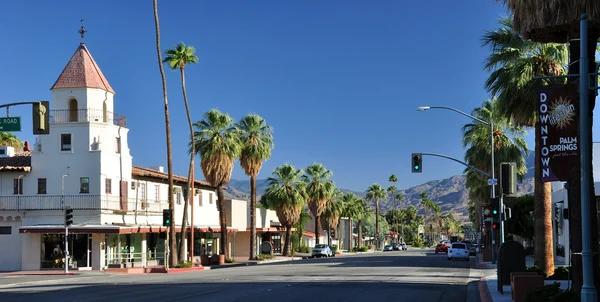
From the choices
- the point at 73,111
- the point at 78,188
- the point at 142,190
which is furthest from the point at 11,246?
the point at 142,190

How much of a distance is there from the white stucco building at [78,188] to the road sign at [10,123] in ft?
62.5

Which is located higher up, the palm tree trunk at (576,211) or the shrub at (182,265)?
the palm tree trunk at (576,211)

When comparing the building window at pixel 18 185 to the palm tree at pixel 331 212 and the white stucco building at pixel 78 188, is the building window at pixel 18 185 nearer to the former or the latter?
the white stucco building at pixel 78 188

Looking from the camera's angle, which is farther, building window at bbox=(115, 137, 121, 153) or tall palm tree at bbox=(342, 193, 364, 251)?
tall palm tree at bbox=(342, 193, 364, 251)

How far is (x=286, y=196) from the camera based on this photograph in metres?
73.1

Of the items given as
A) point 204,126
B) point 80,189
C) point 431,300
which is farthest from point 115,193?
point 431,300

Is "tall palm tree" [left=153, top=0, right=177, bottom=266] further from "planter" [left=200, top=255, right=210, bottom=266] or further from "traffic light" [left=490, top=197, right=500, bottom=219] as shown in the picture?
"traffic light" [left=490, top=197, right=500, bottom=219]

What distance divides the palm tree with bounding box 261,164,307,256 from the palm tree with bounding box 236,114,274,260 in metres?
8.55

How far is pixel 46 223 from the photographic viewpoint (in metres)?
45.7

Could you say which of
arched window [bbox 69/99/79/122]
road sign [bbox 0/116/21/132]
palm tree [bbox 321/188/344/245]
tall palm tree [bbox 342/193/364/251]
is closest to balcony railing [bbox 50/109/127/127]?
arched window [bbox 69/99/79/122]

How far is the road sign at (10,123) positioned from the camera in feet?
83.5

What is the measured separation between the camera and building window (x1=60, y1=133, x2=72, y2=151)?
47.3 meters

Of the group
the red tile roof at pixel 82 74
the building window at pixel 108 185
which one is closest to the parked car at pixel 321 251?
the building window at pixel 108 185

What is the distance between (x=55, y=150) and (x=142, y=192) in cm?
737
